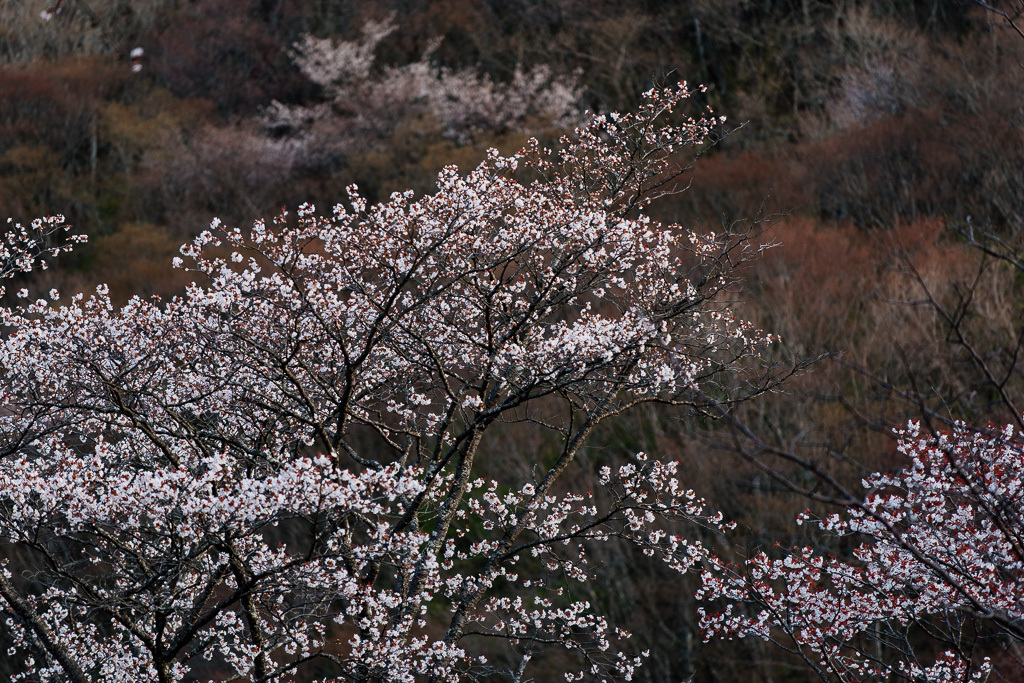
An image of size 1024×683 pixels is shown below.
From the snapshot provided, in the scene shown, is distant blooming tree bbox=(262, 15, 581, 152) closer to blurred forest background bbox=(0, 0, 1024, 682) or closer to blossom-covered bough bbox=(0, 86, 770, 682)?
blurred forest background bbox=(0, 0, 1024, 682)

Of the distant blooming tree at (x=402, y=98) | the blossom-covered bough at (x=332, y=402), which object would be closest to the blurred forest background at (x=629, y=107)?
the distant blooming tree at (x=402, y=98)

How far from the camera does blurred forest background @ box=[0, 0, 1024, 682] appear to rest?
16453 millimetres

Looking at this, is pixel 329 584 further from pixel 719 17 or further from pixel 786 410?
pixel 719 17

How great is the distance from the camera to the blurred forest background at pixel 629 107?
54.0 ft

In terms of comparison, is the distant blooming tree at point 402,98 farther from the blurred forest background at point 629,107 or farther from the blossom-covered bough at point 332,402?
the blossom-covered bough at point 332,402

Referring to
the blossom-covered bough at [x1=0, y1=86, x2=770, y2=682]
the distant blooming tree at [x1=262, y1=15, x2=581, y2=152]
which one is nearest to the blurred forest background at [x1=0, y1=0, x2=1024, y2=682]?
the distant blooming tree at [x1=262, y1=15, x2=581, y2=152]

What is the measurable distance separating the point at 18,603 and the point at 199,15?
46239mm

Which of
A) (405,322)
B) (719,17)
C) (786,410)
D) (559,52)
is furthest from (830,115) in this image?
(405,322)

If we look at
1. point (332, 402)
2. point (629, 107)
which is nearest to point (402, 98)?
point (629, 107)

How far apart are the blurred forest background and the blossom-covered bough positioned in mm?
6167

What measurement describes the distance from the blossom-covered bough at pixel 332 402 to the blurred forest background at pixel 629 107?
6167 millimetres

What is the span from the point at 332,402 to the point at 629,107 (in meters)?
28.7

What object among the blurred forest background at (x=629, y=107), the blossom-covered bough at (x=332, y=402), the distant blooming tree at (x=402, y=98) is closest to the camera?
the blossom-covered bough at (x=332, y=402)

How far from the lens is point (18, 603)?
21.6 ft
